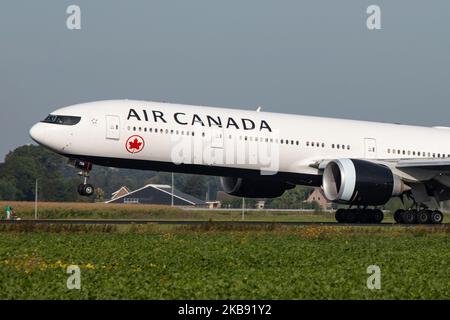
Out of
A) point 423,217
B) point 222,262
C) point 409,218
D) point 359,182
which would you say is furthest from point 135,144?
point 222,262

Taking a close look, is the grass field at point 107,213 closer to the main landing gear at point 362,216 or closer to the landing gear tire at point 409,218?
the main landing gear at point 362,216

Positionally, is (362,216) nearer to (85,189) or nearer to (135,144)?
(135,144)

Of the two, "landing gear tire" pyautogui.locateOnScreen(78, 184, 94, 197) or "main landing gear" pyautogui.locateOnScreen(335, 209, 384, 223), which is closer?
"landing gear tire" pyautogui.locateOnScreen(78, 184, 94, 197)

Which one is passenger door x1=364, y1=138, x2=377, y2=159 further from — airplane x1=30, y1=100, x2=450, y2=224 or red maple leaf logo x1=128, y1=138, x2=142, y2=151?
red maple leaf logo x1=128, y1=138, x2=142, y2=151

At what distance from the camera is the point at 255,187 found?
40.3m

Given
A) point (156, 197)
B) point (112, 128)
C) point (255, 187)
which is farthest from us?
point (156, 197)

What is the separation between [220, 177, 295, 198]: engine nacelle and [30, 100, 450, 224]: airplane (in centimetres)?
4

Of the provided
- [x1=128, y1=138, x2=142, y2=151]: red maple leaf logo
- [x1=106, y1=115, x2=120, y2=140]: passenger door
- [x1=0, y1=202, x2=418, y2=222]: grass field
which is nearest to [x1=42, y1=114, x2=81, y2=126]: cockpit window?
[x1=106, y1=115, x2=120, y2=140]: passenger door

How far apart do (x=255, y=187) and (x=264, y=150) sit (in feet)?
12.1

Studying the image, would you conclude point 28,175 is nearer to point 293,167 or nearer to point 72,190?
point 72,190

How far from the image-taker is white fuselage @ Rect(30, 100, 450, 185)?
34.4m

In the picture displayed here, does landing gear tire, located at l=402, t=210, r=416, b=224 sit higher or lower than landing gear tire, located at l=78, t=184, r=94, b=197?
lower
